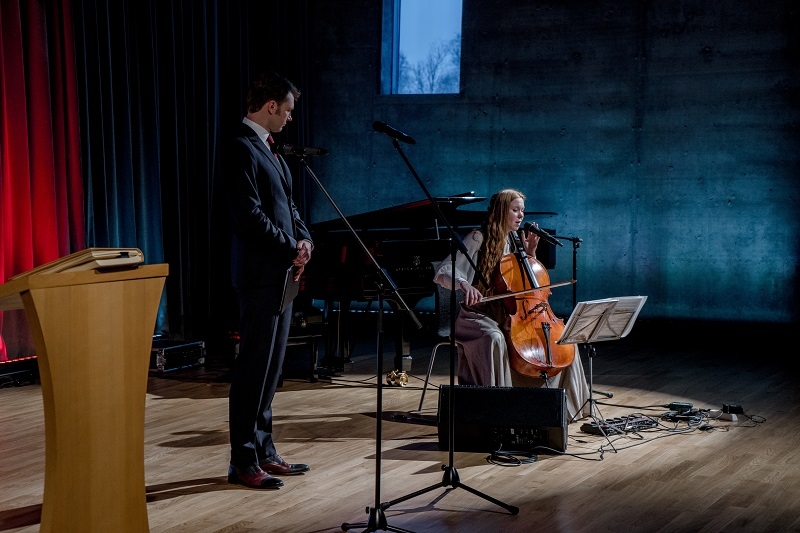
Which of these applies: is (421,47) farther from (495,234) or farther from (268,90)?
(268,90)

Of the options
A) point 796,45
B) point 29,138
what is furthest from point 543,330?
point 796,45

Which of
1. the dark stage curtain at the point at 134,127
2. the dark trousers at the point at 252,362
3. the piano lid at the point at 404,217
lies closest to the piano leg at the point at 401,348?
the piano lid at the point at 404,217

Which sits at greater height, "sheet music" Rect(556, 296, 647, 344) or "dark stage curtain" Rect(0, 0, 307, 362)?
"dark stage curtain" Rect(0, 0, 307, 362)

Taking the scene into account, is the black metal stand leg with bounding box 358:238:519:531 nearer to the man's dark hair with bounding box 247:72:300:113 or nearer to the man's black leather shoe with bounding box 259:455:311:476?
the man's black leather shoe with bounding box 259:455:311:476

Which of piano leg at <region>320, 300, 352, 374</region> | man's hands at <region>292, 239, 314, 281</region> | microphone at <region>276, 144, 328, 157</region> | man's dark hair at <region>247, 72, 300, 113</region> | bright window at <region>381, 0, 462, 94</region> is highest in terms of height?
bright window at <region>381, 0, 462, 94</region>

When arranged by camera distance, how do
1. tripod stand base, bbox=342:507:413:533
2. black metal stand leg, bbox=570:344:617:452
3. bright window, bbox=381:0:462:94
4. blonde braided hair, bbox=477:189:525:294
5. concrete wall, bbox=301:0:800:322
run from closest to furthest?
tripod stand base, bbox=342:507:413:533, black metal stand leg, bbox=570:344:617:452, blonde braided hair, bbox=477:189:525:294, concrete wall, bbox=301:0:800:322, bright window, bbox=381:0:462:94

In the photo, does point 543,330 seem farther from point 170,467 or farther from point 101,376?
point 101,376

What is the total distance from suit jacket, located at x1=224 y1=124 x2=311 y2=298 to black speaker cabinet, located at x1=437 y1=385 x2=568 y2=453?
109cm

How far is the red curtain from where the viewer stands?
614 centimetres

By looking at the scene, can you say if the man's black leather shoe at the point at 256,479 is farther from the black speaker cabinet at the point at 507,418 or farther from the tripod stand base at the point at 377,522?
the black speaker cabinet at the point at 507,418

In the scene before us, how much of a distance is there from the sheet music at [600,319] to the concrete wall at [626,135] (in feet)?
14.6

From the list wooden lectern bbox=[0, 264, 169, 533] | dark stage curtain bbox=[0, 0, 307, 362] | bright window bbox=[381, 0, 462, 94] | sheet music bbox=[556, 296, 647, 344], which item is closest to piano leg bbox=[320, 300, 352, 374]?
dark stage curtain bbox=[0, 0, 307, 362]

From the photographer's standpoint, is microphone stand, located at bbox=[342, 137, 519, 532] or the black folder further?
the black folder

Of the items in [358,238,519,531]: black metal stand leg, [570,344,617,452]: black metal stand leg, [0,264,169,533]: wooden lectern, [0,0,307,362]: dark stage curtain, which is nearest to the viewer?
[0,264,169,533]: wooden lectern
